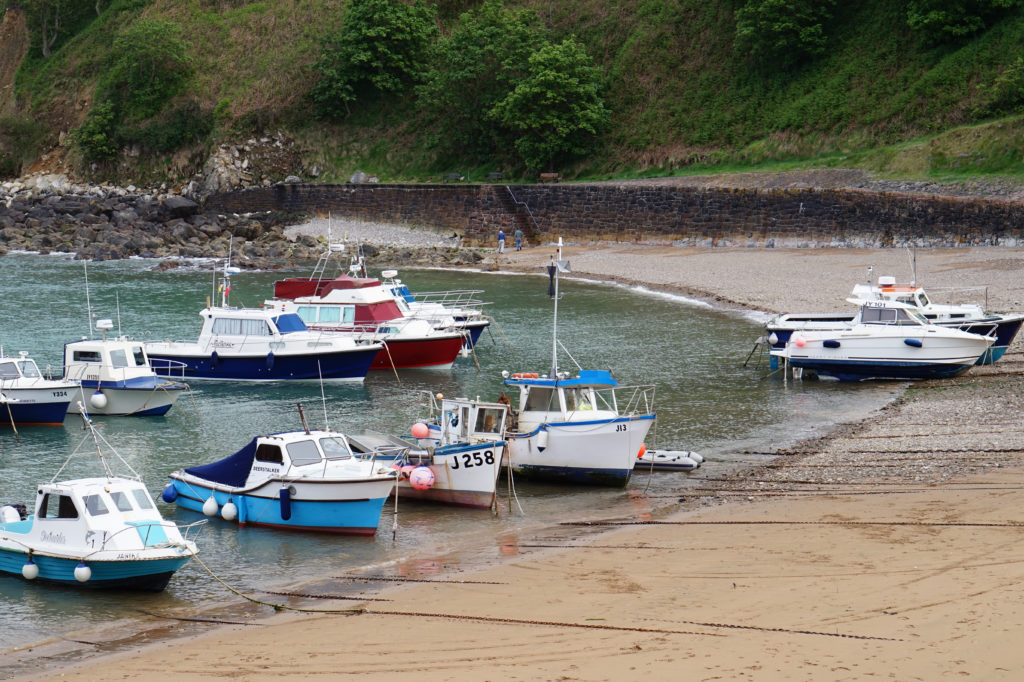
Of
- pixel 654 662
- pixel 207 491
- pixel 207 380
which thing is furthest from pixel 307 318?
pixel 654 662

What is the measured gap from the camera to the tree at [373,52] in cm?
8281

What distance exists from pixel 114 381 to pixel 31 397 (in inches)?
101

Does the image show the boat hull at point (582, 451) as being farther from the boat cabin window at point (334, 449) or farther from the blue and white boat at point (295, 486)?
the boat cabin window at point (334, 449)

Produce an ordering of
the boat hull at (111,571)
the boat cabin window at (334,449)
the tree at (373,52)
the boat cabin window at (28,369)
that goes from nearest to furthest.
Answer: the boat hull at (111,571) → the boat cabin window at (334,449) → the boat cabin window at (28,369) → the tree at (373,52)

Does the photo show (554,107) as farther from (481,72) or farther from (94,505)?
(94,505)

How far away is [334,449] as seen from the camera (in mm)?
21047

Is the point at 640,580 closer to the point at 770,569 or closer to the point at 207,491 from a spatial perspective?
the point at 770,569

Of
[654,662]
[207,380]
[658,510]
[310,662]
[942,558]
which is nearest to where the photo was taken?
[654,662]

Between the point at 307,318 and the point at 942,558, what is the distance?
85.8 feet

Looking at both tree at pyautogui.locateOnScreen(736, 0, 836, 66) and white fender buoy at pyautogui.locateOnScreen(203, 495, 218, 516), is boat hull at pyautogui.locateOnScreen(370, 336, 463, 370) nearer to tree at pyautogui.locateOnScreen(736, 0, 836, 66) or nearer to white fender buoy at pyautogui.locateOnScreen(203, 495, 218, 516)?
white fender buoy at pyautogui.locateOnScreen(203, 495, 218, 516)

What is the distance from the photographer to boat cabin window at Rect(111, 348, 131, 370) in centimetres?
3115

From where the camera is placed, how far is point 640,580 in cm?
1608

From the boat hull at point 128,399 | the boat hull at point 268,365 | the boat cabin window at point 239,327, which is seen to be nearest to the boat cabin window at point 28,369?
the boat hull at point 128,399

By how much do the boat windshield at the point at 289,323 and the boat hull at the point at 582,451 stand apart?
14.4 metres
